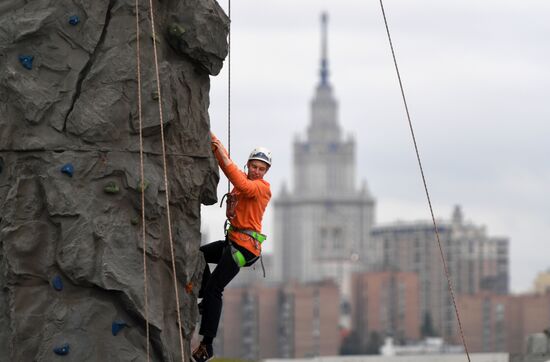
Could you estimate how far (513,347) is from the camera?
460ft

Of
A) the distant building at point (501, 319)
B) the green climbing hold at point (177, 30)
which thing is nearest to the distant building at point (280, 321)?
the distant building at point (501, 319)

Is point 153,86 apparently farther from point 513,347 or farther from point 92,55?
point 513,347

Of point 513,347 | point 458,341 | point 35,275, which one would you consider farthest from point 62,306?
point 458,341

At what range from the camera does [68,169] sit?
14016 mm

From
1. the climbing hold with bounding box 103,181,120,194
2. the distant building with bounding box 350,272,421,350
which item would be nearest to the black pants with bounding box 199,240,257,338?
the climbing hold with bounding box 103,181,120,194

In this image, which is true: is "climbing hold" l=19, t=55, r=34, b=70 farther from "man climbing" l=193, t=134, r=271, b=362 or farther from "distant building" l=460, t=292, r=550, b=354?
"distant building" l=460, t=292, r=550, b=354

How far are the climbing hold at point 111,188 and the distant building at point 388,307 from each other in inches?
5794

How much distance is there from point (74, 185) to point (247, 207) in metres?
1.59

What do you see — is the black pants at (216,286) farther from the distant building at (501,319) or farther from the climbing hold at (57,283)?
the distant building at (501,319)

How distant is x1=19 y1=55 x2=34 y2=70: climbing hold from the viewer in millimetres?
14125

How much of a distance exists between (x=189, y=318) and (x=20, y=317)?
4.69 ft

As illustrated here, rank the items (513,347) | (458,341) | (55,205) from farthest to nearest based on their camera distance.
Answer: (458,341)
(513,347)
(55,205)

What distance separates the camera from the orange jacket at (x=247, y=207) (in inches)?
587

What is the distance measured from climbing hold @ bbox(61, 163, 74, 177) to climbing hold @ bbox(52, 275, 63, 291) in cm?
76
